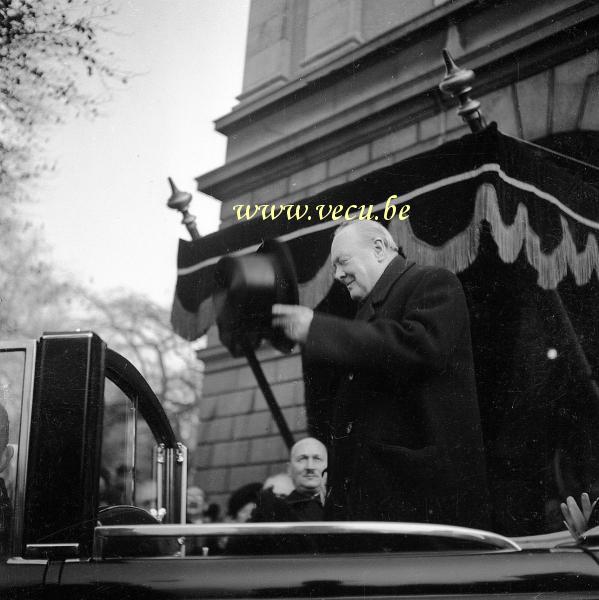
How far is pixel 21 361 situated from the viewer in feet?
5.00

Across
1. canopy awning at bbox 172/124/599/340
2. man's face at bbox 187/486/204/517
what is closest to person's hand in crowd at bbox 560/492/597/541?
canopy awning at bbox 172/124/599/340

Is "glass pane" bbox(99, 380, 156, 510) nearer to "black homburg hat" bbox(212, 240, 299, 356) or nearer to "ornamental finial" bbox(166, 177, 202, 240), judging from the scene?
"black homburg hat" bbox(212, 240, 299, 356)

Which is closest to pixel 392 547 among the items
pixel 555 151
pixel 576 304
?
pixel 576 304

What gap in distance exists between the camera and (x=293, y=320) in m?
1.78

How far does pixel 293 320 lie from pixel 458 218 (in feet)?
2.10

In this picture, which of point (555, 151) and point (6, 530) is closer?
point (6, 530)

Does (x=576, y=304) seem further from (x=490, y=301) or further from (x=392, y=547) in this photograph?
(x=392, y=547)

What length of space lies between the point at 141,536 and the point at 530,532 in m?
0.87

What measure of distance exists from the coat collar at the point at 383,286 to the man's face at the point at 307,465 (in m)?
0.35

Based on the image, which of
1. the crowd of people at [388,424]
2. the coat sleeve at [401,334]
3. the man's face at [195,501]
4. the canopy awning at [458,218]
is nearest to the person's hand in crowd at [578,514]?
the crowd of people at [388,424]

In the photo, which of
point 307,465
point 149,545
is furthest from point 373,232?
point 149,545

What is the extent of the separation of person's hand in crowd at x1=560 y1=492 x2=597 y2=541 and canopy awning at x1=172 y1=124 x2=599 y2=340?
0.64m

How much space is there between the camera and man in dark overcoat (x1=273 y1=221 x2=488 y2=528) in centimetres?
159

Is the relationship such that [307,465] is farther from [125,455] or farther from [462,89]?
[462,89]
